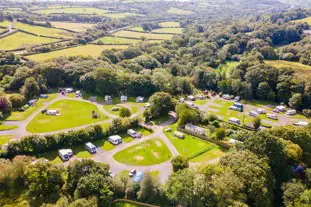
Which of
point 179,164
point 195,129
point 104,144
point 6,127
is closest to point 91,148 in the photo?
point 104,144

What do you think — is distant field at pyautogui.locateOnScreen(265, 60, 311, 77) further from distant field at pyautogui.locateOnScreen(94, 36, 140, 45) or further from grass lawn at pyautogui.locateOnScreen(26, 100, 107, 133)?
distant field at pyautogui.locateOnScreen(94, 36, 140, 45)

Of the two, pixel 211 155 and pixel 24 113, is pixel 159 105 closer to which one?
pixel 211 155

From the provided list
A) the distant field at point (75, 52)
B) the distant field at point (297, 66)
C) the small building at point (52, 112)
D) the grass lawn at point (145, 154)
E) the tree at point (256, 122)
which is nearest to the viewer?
the grass lawn at point (145, 154)

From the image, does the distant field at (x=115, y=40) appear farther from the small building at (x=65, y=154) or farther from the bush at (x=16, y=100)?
the small building at (x=65, y=154)

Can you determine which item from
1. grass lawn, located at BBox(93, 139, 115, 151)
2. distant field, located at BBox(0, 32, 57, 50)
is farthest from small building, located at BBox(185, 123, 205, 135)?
distant field, located at BBox(0, 32, 57, 50)

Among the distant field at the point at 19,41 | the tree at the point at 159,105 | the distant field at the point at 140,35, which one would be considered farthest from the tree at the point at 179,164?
the distant field at the point at 140,35

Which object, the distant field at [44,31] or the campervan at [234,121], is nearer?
the campervan at [234,121]
